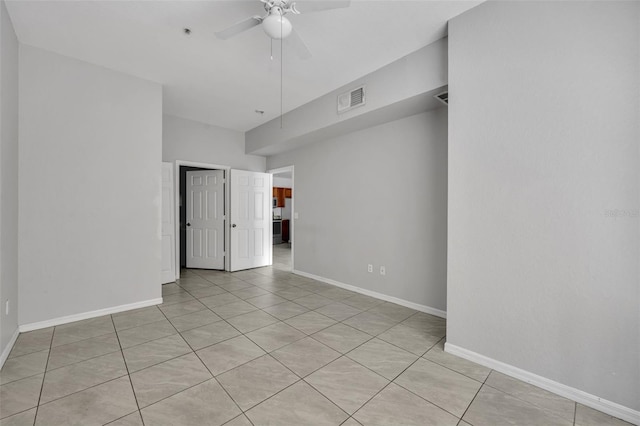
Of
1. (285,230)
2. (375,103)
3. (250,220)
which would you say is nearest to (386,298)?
(375,103)

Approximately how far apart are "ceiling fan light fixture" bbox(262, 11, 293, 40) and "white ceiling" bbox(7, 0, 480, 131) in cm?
17

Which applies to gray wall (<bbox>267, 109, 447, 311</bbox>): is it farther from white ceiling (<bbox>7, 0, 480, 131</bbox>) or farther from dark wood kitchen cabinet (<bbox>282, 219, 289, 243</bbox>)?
dark wood kitchen cabinet (<bbox>282, 219, 289, 243</bbox>)

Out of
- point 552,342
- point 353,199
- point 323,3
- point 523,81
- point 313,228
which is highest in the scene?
point 323,3

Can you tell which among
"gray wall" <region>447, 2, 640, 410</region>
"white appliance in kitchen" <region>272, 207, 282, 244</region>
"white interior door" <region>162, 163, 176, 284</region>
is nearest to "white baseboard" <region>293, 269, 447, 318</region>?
"gray wall" <region>447, 2, 640, 410</region>

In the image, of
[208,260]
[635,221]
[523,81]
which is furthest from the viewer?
[208,260]

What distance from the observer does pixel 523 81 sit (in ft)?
6.48

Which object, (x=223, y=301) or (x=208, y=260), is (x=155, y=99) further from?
(x=208, y=260)

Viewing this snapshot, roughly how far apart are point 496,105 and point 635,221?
1.15m

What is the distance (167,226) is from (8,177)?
227 cm

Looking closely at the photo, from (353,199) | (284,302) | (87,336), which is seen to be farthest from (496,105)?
(87,336)

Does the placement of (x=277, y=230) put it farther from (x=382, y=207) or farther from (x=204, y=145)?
(x=382, y=207)

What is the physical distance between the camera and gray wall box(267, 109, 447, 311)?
3.28 m

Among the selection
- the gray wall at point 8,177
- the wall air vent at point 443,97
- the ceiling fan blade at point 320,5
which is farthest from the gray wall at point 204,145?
the wall air vent at point 443,97

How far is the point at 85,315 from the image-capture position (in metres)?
3.02
